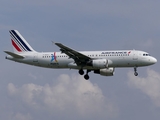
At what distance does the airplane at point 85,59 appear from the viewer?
320 feet

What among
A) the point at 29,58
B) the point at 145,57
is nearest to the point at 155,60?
the point at 145,57

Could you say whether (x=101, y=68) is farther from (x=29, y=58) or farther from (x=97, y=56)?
(x=29, y=58)

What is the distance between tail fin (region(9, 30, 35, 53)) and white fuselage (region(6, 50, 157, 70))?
1.91m

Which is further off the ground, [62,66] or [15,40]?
[15,40]

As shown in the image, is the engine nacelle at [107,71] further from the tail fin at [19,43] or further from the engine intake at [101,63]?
the tail fin at [19,43]

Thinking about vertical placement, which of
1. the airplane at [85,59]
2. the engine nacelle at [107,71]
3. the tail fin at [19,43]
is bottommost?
the engine nacelle at [107,71]

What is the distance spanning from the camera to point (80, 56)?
98938 mm

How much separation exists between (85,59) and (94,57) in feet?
5.59

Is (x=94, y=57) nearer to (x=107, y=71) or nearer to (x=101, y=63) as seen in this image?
(x=101, y=63)

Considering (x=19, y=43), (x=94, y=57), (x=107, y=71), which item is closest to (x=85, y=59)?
(x=94, y=57)

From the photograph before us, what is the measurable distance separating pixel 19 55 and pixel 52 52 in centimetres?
617

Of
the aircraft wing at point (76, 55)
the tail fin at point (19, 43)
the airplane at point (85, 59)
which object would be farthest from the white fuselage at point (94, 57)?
the tail fin at point (19, 43)

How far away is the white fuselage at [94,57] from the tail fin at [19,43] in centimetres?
191

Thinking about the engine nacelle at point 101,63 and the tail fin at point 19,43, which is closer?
the engine nacelle at point 101,63
